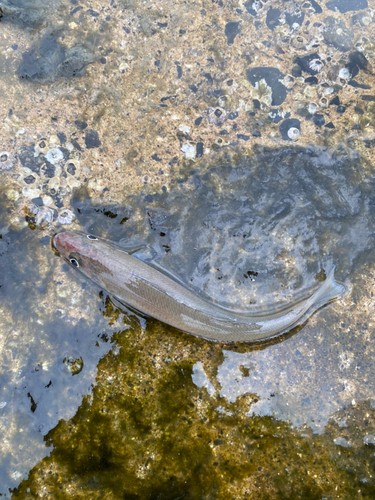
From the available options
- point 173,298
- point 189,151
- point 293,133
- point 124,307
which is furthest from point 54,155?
point 293,133

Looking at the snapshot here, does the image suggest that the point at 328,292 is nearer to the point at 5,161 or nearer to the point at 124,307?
the point at 124,307

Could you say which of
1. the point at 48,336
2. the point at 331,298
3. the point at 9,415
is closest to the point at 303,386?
the point at 331,298

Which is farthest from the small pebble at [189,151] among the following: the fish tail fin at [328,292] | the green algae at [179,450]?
the green algae at [179,450]

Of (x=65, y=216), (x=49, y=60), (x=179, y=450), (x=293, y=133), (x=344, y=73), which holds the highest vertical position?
(x=49, y=60)

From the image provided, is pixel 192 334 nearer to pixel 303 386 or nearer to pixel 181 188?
pixel 303 386

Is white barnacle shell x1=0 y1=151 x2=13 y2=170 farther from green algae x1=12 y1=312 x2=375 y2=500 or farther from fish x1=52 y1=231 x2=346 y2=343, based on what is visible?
green algae x1=12 y1=312 x2=375 y2=500

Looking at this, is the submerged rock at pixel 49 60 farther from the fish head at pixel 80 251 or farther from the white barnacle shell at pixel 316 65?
the white barnacle shell at pixel 316 65

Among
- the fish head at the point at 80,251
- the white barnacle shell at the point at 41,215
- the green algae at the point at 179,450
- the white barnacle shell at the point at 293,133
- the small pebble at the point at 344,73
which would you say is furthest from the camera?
the small pebble at the point at 344,73
